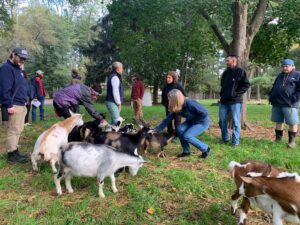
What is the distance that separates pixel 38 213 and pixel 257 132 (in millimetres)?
6930

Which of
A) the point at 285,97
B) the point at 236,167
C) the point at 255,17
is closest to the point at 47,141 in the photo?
the point at 236,167

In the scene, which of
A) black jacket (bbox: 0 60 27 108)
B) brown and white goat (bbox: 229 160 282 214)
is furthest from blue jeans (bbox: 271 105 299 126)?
black jacket (bbox: 0 60 27 108)

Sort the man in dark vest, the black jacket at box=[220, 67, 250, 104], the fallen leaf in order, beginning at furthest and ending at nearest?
the black jacket at box=[220, 67, 250, 104], the man in dark vest, the fallen leaf

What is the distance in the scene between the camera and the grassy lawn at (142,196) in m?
3.94

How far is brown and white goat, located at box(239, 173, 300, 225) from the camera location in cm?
298

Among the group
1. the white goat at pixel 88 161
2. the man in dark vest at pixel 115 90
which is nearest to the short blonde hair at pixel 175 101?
the man in dark vest at pixel 115 90

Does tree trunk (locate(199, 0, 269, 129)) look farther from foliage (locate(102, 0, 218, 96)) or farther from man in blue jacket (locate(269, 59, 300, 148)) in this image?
man in blue jacket (locate(269, 59, 300, 148))

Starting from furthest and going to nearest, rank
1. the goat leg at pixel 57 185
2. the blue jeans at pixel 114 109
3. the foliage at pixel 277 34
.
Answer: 1. the foliage at pixel 277 34
2. the blue jeans at pixel 114 109
3. the goat leg at pixel 57 185

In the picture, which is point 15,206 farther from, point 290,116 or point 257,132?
point 257,132

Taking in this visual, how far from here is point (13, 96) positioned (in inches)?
227

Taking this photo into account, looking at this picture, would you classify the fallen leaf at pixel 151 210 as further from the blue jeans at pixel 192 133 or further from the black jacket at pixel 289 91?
the black jacket at pixel 289 91

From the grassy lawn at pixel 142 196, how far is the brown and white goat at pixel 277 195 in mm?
788

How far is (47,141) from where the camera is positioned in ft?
17.4

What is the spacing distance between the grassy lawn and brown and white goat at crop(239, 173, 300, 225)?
788 mm
